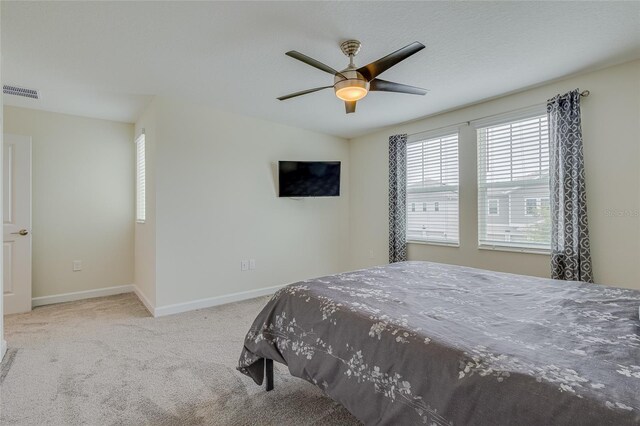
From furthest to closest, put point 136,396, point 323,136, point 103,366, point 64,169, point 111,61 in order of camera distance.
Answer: point 323,136 → point 64,169 → point 111,61 → point 103,366 → point 136,396

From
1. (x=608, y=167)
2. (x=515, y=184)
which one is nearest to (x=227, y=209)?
(x=515, y=184)

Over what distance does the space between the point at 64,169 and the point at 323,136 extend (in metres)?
3.42

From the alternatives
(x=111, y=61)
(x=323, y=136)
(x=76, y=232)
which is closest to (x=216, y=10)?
(x=111, y=61)

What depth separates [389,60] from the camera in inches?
77.6

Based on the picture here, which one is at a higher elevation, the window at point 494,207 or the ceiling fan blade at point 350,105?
the ceiling fan blade at point 350,105

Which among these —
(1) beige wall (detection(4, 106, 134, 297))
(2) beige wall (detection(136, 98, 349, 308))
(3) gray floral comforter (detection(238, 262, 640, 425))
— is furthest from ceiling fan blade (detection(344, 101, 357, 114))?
(1) beige wall (detection(4, 106, 134, 297))

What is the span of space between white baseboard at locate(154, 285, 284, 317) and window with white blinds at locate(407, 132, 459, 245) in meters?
2.13

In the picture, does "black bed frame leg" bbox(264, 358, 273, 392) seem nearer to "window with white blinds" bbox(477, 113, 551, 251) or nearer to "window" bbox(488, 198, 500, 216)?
"window with white blinds" bbox(477, 113, 551, 251)

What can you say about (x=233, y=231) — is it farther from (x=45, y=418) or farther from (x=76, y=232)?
(x=45, y=418)

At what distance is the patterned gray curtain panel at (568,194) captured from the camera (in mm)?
2695

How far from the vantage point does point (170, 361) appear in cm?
234

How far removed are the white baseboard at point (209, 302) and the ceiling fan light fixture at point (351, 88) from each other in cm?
279

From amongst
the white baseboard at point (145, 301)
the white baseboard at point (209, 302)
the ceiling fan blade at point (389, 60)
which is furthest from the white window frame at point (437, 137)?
the white baseboard at point (145, 301)

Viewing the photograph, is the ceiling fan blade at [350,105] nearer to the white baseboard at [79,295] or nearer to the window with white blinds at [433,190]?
the window with white blinds at [433,190]
